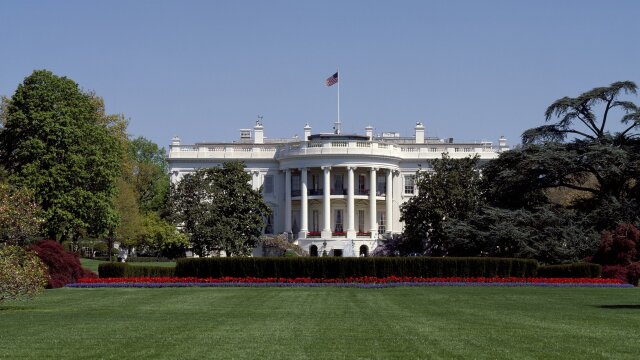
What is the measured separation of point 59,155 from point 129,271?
34.6 feet

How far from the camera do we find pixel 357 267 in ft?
156

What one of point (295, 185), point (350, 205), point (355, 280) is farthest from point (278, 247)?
point (355, 280)

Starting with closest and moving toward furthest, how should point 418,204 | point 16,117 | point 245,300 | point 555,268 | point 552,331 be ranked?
point 552,331 < point 245,300 < point 555,268 < point 16,117 < point 418,204

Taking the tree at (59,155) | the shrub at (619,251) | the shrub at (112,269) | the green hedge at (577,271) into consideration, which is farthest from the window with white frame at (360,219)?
the shrub at (112,269)

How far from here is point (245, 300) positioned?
3409 centimetres

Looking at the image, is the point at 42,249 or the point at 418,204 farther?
the point at 418,204

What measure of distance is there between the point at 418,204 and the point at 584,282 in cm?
2419

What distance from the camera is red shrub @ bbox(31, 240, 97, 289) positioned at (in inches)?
1729

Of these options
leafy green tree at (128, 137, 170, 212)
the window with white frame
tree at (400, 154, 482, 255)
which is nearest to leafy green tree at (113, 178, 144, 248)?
leafy green tree at (128, 137, 170, 212)

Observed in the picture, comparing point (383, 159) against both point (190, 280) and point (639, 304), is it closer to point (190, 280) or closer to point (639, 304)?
point (190, 280)

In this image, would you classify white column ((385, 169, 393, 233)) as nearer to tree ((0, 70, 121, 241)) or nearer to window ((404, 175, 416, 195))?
window ((404, 175, 416, 195))

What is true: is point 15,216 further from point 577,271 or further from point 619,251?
point 619,251

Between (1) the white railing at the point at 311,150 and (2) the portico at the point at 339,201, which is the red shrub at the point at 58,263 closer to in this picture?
(2) the portico at the point at 339,201

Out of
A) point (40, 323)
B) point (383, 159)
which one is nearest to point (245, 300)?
point (40, 323)
